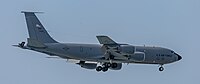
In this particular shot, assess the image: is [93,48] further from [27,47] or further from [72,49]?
[27,47]

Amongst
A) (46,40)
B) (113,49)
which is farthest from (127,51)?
(46,40)

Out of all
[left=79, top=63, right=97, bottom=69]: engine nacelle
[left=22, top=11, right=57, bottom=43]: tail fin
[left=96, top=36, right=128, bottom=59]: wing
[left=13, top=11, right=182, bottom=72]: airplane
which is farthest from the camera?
[left=79, top=63, right=97, bottom=69]: engine nacelle

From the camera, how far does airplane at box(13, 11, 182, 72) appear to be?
119 meters

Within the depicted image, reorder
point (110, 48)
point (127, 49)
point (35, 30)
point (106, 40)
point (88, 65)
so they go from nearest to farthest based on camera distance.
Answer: point (106, 40)
point (127, 49)
point (110, 48)
point (35, 30)
point (88, 65)

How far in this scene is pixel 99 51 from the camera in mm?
124188

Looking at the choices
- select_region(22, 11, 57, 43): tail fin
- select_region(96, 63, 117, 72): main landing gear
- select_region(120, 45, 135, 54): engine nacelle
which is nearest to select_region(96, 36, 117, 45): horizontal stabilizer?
select_region(120, 45, 135, 54): engine nacelle

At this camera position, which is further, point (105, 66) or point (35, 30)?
point (35, 30)

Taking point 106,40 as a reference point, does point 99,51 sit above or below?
below

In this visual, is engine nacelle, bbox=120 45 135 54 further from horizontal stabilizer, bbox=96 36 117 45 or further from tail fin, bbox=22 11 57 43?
tail fin, bbox=22 11 57 43

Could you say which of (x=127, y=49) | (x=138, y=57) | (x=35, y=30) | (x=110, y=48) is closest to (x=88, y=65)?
(x=138, y=57)

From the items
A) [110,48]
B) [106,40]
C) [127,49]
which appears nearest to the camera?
[106,40]

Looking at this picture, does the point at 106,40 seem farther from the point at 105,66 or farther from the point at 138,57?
the point at 138,57

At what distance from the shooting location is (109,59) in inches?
4833

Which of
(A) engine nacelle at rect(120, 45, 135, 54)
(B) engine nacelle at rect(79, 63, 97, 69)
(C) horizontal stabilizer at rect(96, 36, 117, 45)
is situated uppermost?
(C) horizontal stabilizer at rect(96, 36, 117, 45)
